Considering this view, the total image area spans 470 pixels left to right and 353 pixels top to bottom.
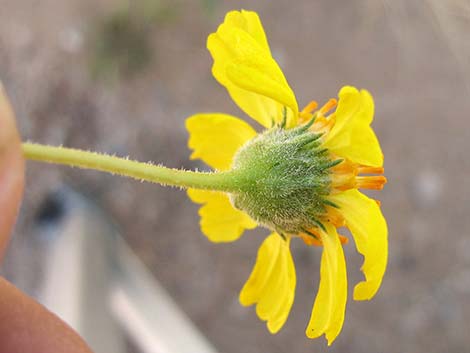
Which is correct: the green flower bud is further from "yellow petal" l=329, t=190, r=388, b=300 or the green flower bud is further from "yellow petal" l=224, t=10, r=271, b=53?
"yellow petal" l=224, t=10, r=271, b=53

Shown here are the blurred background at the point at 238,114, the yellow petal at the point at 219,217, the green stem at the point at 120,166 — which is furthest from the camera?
the blurred background at the point at 238,114

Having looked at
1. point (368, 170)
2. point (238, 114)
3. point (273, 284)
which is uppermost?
point (368, 170)

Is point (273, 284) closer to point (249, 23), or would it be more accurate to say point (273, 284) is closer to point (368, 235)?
point (368, 235)

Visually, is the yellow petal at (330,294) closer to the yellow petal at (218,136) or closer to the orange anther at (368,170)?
the orange anther at (368,170)

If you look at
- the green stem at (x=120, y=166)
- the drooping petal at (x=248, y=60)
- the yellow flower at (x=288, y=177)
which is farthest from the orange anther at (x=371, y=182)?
the green stem at (x=120, y=166)

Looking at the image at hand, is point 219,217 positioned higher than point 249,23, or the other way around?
point 249,23

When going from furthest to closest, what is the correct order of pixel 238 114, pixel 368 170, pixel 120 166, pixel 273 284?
pixel 238 114 < pixel 273 284 < pixel 368 170 < pixel 120 166

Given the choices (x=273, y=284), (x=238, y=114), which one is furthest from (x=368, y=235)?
(x=238, y=114)

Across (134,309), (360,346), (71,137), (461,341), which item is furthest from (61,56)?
(461,341)
